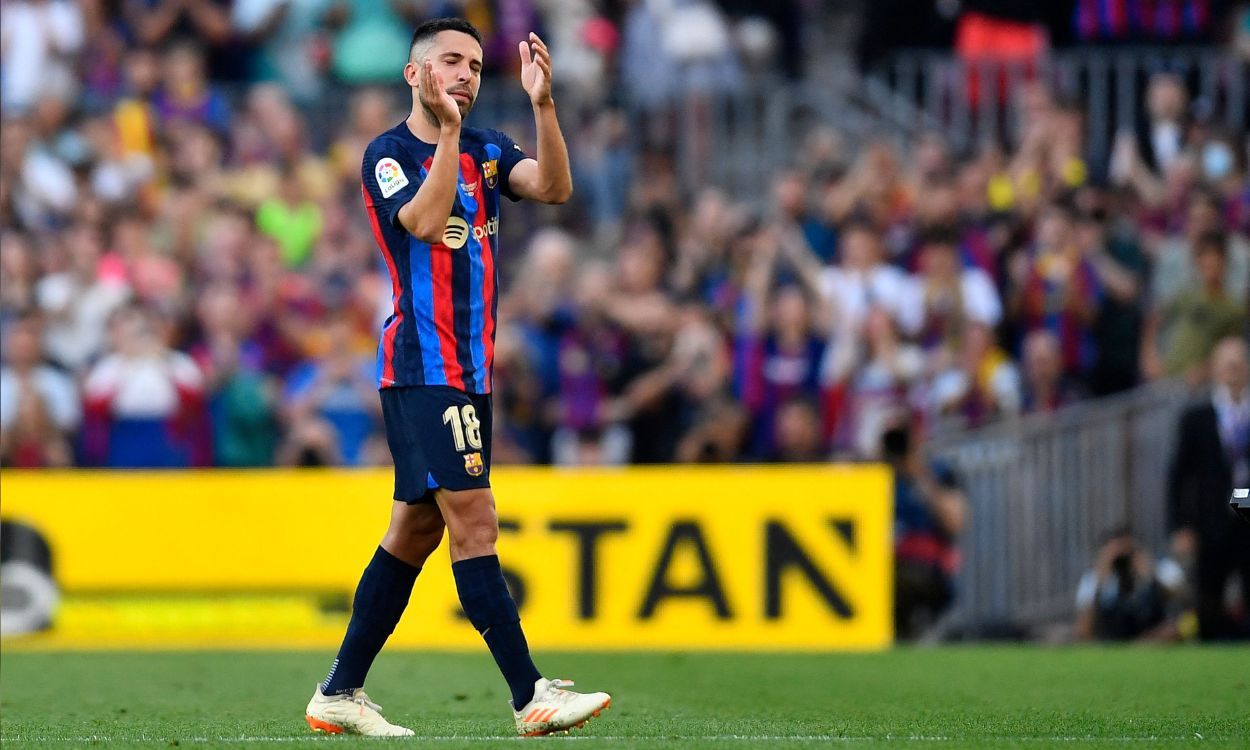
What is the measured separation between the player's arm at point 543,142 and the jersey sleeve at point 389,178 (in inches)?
15.0

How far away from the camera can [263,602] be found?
12.9 m

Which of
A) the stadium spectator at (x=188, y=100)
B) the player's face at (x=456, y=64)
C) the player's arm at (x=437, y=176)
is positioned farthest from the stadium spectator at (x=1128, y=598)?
the stadium spectator at (x=188, y=100)

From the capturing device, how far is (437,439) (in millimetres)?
6578

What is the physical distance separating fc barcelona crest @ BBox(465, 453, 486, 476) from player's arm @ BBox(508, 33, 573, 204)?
0.89m

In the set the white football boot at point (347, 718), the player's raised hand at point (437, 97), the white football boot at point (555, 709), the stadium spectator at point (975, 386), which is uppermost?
the player's raised hand at point (437, 97)

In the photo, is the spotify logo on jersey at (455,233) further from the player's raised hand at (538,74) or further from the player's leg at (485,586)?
the player's leg at (485,586)

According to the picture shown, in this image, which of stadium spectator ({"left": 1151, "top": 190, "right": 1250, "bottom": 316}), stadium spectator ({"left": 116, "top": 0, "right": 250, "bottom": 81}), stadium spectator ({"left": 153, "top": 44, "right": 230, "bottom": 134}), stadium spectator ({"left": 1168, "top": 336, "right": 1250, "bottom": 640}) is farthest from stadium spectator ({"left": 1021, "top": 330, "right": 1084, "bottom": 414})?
stadium spectator ({"left": 116, "top": 0, "right": 250, "bottom": 81})

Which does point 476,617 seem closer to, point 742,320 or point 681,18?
point 742,320

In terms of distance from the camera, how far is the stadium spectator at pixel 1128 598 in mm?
13094

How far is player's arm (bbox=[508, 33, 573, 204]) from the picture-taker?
263 inches

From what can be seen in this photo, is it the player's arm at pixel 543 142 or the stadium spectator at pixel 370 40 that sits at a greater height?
the stadium spectator at pixel 370 40

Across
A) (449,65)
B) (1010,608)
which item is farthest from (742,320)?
(449,65)

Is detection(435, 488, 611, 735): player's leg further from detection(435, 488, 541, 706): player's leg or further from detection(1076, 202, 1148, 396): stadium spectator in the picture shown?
detection(1076, 202, 1148, 396): stadium spectator

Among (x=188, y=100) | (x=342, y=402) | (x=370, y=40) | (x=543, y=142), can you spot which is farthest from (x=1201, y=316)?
(x=543, y=142)
